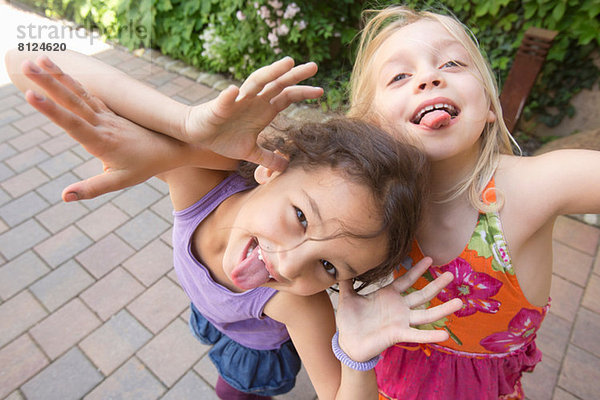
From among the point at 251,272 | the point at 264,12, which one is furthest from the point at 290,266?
the point at 264,12

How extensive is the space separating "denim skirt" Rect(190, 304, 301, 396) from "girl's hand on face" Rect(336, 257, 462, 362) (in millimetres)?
491

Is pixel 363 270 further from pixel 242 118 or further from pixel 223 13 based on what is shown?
pixel 223 13

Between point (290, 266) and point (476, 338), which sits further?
point (476, 338)

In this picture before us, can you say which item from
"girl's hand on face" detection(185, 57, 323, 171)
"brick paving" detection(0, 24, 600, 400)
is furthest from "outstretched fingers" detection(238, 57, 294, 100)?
"brick paving" detection(0, 24, 600, 400)

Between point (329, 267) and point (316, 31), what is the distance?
3.54 metres

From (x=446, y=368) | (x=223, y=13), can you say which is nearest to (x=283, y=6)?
(x=223, y=13)

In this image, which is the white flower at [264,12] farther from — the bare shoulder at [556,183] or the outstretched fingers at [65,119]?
the outstretched fingers at [65,119]

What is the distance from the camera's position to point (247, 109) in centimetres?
85

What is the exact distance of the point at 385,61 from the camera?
1202mm

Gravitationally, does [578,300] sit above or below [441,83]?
below

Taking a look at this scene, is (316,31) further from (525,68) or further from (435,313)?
(435,313)

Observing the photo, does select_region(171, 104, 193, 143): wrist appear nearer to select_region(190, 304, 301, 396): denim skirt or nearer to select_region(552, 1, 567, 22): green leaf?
select_region(190, 304, 301, 396): denim skirt

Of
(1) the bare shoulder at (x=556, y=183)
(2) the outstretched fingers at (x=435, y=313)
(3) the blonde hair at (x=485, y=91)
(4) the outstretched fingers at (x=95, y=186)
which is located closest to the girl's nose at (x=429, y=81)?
(3) the blonde hair at (x=485, y=91)

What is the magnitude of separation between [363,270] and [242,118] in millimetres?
509
